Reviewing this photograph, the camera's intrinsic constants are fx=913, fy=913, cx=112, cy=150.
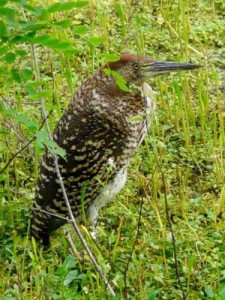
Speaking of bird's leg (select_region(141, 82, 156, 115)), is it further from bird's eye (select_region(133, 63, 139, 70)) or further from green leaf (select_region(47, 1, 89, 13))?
green leaf (select_region(47, 1, 89, 13))

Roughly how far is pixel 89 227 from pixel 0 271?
2.01 feet

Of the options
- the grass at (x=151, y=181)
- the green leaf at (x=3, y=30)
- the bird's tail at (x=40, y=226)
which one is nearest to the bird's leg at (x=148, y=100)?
the grass at (x=151, y=181)

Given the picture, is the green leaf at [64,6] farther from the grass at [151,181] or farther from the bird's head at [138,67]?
the bird's head at [138,67]

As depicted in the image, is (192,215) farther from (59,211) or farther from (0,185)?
(0,185)

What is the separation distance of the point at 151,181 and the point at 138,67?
0.76 meters

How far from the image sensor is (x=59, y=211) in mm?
4793

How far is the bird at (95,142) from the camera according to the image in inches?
181

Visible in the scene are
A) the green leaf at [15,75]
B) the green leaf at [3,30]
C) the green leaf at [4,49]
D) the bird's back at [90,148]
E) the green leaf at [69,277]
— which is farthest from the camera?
the bird's back at [90,148]

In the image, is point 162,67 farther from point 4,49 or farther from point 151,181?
point 4,49

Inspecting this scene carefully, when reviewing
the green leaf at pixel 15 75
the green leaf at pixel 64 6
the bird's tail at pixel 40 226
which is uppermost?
the green leaf at pixel 64 6

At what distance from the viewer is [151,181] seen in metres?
5.25

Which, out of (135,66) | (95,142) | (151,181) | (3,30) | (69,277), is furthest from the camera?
(151,181)

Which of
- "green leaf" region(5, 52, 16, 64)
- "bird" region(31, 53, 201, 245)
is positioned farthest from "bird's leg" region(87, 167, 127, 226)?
"green leaf" region(5, 52, 16, 64)

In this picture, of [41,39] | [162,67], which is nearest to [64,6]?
[41,39]
